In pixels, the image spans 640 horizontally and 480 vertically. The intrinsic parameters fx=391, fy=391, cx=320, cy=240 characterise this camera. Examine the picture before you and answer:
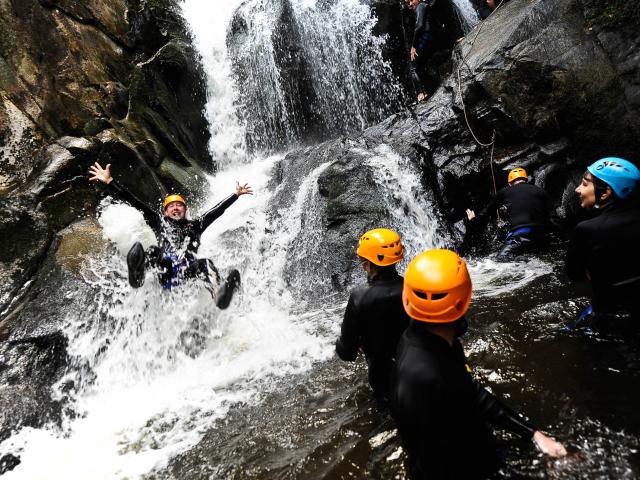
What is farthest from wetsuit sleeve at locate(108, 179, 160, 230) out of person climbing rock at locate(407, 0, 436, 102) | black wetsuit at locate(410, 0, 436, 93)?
black wetsuit at locate(410, 0, 436, 93)

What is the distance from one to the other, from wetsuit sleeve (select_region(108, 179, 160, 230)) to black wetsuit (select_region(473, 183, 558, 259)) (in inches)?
193

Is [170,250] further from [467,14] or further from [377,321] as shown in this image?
[467,14]

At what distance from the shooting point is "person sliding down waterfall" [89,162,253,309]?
5398 mm

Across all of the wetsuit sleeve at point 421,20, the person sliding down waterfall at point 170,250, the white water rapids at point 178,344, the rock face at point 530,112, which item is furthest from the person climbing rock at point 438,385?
the wetsuit sleeve at point 421,20

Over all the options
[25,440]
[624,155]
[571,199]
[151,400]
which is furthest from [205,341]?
[624,155]

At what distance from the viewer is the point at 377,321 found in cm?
276

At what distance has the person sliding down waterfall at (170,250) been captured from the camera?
5398mm

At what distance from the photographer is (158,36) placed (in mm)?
13695

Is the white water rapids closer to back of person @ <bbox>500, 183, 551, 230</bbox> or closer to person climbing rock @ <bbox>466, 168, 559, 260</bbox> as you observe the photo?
person climbing rock @ <bbox>466, 168, 559, 260</bbox>

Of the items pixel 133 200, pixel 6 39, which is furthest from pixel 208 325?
pixel 6 39

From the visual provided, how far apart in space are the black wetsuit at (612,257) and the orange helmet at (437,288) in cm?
185

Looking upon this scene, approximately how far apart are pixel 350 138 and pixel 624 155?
5538 millimetres

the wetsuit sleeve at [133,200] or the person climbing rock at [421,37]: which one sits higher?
the person climbing rock at [421,37]

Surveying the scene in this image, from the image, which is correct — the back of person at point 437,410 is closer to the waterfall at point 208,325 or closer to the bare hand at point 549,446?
the bare hand at point 549,446
